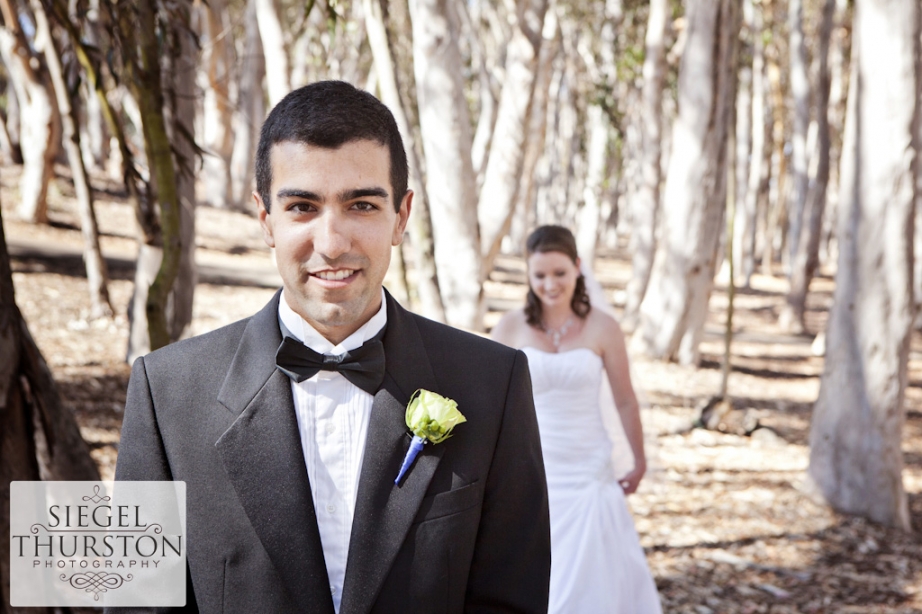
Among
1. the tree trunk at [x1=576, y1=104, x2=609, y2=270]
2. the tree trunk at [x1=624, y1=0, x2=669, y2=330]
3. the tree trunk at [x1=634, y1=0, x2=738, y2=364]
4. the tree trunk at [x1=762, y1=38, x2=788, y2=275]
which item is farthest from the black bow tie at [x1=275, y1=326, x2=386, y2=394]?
the tree trunk at [x1=762, y1=38, x2=788, y2=275]

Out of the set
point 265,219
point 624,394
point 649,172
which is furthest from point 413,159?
point 649,172

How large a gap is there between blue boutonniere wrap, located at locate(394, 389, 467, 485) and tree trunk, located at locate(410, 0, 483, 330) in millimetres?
4730

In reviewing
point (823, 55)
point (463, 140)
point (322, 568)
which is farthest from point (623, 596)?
point (823, 55)

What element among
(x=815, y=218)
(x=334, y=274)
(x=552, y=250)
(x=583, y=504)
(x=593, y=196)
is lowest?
(x=583, y=504)

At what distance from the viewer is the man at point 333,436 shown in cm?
189

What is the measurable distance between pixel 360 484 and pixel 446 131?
487 cm

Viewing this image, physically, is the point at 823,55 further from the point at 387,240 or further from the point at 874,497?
the point at 387,240

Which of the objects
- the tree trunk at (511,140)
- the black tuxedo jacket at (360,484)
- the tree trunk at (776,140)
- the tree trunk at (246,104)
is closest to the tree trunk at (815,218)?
the tree trunk at (776,140)

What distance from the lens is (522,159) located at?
28.0ft

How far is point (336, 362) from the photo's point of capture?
6.48 ft

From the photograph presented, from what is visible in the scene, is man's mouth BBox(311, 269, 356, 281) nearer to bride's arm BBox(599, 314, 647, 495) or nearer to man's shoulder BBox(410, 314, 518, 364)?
man's shoulder BBox(410, 314, 518, 364)

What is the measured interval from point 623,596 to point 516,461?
2.44 metres

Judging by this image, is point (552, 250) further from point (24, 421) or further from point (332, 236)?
point (332, 236)

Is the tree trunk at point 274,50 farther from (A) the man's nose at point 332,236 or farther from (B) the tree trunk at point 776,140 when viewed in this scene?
(B) the tree trunk at point 776,140
